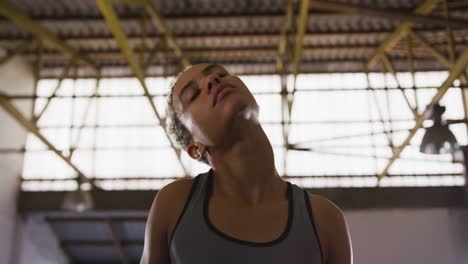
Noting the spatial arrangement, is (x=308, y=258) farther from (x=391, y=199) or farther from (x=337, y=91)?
(x=337, y=91)

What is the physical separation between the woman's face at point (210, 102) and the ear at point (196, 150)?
0.06 ft

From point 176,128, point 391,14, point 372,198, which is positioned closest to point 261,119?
point 372,198

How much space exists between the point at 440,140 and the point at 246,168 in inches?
180

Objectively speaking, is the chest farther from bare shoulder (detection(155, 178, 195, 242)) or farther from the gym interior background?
the gym interior background

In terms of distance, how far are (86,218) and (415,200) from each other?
7313 millimetres

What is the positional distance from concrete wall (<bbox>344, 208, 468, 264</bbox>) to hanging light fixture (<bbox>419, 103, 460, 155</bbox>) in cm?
491

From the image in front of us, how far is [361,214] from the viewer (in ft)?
32.6

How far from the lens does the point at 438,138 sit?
16.9 feet

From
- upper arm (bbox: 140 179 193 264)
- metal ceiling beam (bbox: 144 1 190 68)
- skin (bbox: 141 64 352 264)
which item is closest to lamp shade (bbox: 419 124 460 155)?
metal ceiling beam (bbox: 144 1 190 68)

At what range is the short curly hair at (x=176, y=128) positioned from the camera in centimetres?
130

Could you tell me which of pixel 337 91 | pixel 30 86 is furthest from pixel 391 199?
pixel 30 86

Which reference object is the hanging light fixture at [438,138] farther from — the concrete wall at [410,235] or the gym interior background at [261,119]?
the concrete wall at [410,235]

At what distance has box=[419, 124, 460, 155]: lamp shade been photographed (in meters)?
5.16

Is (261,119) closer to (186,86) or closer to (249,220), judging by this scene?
(186,86)
